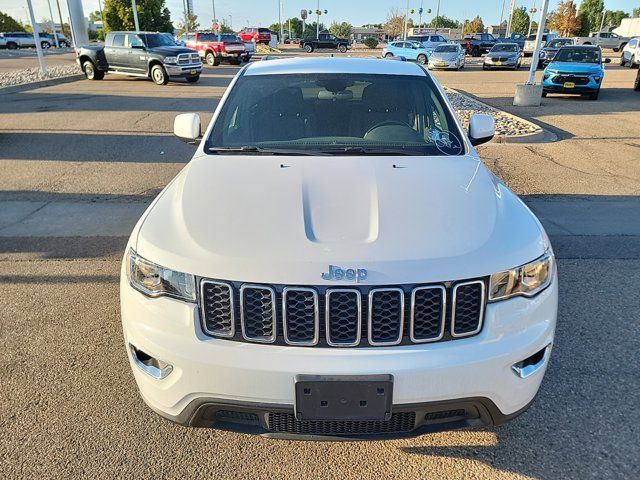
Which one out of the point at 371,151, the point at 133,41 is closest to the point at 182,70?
the point at 133,41

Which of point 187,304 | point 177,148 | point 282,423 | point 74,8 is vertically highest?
point 74,8

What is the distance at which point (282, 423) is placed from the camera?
6.84ft

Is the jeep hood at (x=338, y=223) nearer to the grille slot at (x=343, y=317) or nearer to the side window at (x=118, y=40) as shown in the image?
the grille slot at (x=343, y=317)

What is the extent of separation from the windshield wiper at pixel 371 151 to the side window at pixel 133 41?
19.5 meters

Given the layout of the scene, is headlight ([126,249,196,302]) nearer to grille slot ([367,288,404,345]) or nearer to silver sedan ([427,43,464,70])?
grille slot ([367,288,404,345])

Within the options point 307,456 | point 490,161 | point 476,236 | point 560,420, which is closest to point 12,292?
point 307,456

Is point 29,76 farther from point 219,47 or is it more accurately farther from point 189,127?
point 189,127

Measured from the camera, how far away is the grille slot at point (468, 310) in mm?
2061

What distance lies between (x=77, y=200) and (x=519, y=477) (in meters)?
6.12

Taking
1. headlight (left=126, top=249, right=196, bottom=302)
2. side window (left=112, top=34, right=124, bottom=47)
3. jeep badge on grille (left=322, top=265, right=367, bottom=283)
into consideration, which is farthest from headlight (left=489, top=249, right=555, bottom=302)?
side window (left=112, top=34, right=124, bottom=47)

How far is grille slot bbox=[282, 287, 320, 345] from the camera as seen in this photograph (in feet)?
6.63

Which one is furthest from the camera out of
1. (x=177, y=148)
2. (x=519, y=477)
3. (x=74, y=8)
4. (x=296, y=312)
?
(x=74, y=8)

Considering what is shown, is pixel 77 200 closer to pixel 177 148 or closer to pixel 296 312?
pixel 177 148

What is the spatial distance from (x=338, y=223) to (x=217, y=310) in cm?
67
